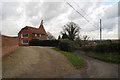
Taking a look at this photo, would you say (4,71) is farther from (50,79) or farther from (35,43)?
(35,43)

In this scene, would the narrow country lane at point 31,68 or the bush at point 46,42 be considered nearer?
the narrow country lane at point 31,68

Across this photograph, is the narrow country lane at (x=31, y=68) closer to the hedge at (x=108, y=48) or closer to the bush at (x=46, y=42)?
the hedge at (x=108, y=48)

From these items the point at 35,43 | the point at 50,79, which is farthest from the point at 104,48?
the point at 35,43

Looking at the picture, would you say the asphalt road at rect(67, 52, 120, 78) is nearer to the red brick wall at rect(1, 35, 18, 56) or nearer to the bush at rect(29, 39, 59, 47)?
the red brick wall at rect(1, 35, 18, 56)

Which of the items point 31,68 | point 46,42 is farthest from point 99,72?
point 46,42

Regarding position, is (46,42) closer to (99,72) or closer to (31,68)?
(31,68)

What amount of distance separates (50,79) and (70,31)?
34.9 meters

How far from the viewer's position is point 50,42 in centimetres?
2541

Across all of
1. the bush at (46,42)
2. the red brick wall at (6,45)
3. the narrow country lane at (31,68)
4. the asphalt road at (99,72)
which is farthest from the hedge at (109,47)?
the red brick wall at (6,45)

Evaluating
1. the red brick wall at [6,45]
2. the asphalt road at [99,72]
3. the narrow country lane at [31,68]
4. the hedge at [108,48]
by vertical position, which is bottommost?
the asphalt road at [99,72]

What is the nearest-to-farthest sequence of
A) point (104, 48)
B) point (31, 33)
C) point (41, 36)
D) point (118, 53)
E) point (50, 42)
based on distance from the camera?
point (118, 53)
point (104, 48)
point (50, 42)
point (31, 33)
point (41, 36)

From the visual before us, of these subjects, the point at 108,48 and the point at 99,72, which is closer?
the point at 99,72

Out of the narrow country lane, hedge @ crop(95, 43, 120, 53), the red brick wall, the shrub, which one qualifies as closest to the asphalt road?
the narrow country lane

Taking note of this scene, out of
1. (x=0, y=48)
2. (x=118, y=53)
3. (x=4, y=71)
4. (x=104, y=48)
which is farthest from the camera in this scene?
(x=104, y=48)
